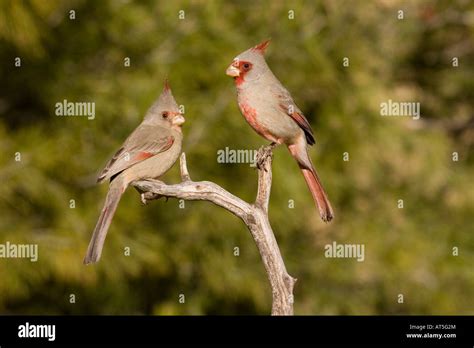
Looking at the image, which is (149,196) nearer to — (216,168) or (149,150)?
(149,150)

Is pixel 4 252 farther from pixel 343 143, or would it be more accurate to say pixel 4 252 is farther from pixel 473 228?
pixel 473 228

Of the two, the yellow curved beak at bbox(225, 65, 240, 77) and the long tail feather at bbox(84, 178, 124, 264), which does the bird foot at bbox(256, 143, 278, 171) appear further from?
the long tail feather at bbox(84, 178, 124, 264)

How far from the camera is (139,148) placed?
12.2ft

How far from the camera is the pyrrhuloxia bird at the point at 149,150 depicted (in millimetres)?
3621

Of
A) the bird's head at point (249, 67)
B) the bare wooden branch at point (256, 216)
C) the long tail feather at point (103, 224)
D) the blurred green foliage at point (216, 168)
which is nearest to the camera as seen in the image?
the long tail feather at point (103, 224)

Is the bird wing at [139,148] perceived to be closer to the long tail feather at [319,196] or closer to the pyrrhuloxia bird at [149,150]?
the pyrrhuloxia bird at [149,150]

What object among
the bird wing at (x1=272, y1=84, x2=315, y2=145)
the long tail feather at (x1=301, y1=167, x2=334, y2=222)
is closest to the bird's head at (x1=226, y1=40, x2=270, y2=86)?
the bird wing at (x1=272, y1=84, x2=315, y2=145)

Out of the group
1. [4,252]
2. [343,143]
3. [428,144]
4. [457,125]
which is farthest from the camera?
[457,125]

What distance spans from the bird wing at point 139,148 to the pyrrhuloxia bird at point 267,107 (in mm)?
368

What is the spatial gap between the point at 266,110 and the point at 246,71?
7.9 inches

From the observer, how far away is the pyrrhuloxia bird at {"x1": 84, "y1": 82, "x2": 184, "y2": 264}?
362 cm

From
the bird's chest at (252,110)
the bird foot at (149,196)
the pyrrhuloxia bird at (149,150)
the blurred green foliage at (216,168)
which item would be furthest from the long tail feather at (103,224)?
the blurred green foliage at (216,168)

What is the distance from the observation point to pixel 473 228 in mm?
12914
